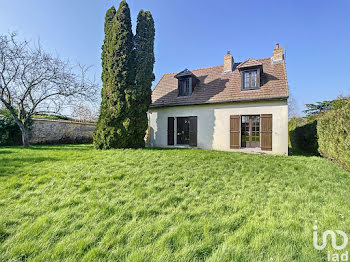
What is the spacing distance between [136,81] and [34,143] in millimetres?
8449

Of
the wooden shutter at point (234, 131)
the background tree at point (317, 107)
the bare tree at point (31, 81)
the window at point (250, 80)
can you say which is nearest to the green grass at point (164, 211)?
the wooden shutter at point (234, 131)

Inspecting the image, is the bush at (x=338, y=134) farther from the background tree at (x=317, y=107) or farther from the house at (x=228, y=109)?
the background tree at (x=317, y=107)

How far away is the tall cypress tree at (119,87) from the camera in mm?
8758

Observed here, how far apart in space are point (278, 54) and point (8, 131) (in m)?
17.3

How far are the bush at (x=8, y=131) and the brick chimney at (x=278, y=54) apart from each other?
1676cm

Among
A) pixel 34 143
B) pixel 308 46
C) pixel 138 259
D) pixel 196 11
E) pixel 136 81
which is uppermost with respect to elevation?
pixel 196 11

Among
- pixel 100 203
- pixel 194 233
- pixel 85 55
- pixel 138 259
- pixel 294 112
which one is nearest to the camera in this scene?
pixel 138 259

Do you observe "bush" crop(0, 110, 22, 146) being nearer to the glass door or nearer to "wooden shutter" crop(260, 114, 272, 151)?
the glass door

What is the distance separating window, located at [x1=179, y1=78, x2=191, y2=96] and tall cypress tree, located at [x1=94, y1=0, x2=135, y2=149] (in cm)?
323

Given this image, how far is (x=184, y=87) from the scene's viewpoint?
11.1m

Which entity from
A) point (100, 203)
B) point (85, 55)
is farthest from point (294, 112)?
point (100, 203)

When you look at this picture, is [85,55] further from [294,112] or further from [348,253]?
[294,112]

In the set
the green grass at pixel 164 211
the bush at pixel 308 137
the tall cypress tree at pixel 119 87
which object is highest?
the tall cypress tree at pixel 119 87

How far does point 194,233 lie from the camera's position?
230cm
